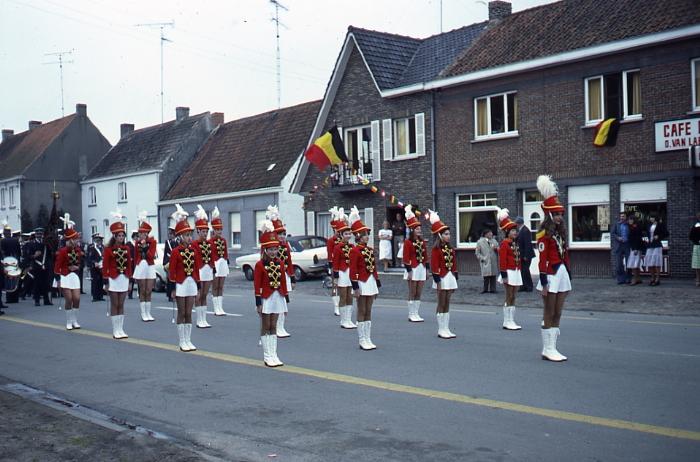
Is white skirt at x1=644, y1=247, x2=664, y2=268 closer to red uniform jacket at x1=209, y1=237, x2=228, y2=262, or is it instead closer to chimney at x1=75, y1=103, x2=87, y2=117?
red uniform jacket at x1=209, y1=237, x2=228, y2=262

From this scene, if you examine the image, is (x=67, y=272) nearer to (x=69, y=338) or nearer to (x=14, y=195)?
(x=69, y=338)

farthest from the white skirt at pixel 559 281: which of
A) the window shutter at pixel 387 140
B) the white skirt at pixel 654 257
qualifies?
the window shutter at pixel 387 140

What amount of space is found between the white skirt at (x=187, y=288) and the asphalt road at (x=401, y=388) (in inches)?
34.9

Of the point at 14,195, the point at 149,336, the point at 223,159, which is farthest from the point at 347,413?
A: the point at 14,195

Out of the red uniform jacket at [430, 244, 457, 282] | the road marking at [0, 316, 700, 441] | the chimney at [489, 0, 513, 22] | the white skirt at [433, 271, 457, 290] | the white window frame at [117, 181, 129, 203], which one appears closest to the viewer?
the road marking at [0, 316, 700, 441]

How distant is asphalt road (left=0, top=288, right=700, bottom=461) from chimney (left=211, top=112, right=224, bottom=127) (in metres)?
34.1

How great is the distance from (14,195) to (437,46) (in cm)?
3892

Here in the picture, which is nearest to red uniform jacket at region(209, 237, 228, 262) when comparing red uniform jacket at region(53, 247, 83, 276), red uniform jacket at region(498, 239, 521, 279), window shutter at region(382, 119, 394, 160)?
red uniform jacket at region(53, 247, 83, 276)

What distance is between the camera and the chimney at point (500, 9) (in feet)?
95.3

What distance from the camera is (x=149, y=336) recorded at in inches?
548

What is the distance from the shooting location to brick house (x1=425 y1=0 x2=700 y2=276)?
2092 cm

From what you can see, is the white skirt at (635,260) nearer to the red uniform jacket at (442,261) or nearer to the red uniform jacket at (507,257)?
the red uniform jacket at (507,257)

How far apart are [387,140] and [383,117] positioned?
99 cm

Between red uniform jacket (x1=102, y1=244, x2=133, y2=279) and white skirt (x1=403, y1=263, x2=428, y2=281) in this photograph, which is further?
white skirt (x1=403, y1=263, x2=428, y2=281)
